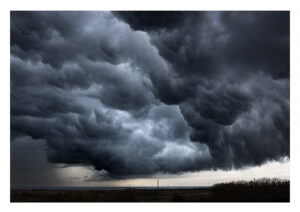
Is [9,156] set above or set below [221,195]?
above

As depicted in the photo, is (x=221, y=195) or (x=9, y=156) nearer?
(x=9, y=156)

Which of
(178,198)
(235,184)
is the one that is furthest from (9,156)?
(235,184)

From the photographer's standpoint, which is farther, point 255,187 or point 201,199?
point 255,187

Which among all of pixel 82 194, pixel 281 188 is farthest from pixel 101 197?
pixel 281 188
